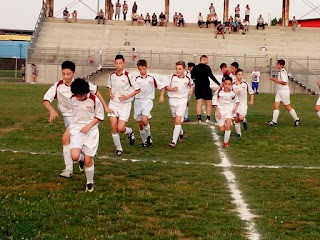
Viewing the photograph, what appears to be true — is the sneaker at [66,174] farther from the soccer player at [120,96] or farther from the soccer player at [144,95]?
the soccer player at [144,95]

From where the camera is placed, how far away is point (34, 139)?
50.6 feet

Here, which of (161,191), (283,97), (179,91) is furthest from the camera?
(283,97)

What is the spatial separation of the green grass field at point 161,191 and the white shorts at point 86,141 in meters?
0.58

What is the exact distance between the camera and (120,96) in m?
13.2

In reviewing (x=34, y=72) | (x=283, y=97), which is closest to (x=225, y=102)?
(x=283, y=97)

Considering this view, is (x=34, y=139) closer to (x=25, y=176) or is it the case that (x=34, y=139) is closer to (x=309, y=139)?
(x=25, y=176)

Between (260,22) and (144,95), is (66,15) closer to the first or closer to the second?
(260,22)

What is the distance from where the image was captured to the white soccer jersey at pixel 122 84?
42.9 ft

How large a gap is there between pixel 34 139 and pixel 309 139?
6993 mm

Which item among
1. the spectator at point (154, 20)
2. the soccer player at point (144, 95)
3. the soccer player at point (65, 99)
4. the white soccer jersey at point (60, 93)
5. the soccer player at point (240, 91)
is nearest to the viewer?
the soccer player at point (65, 99)

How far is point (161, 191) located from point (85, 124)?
1.51m

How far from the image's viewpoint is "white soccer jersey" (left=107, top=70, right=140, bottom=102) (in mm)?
13062

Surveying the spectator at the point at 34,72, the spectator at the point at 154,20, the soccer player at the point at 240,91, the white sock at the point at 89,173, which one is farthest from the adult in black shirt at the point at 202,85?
the spectator at the point at 154,20

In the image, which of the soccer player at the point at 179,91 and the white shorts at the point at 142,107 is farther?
the soccer player at the point at 179,91
